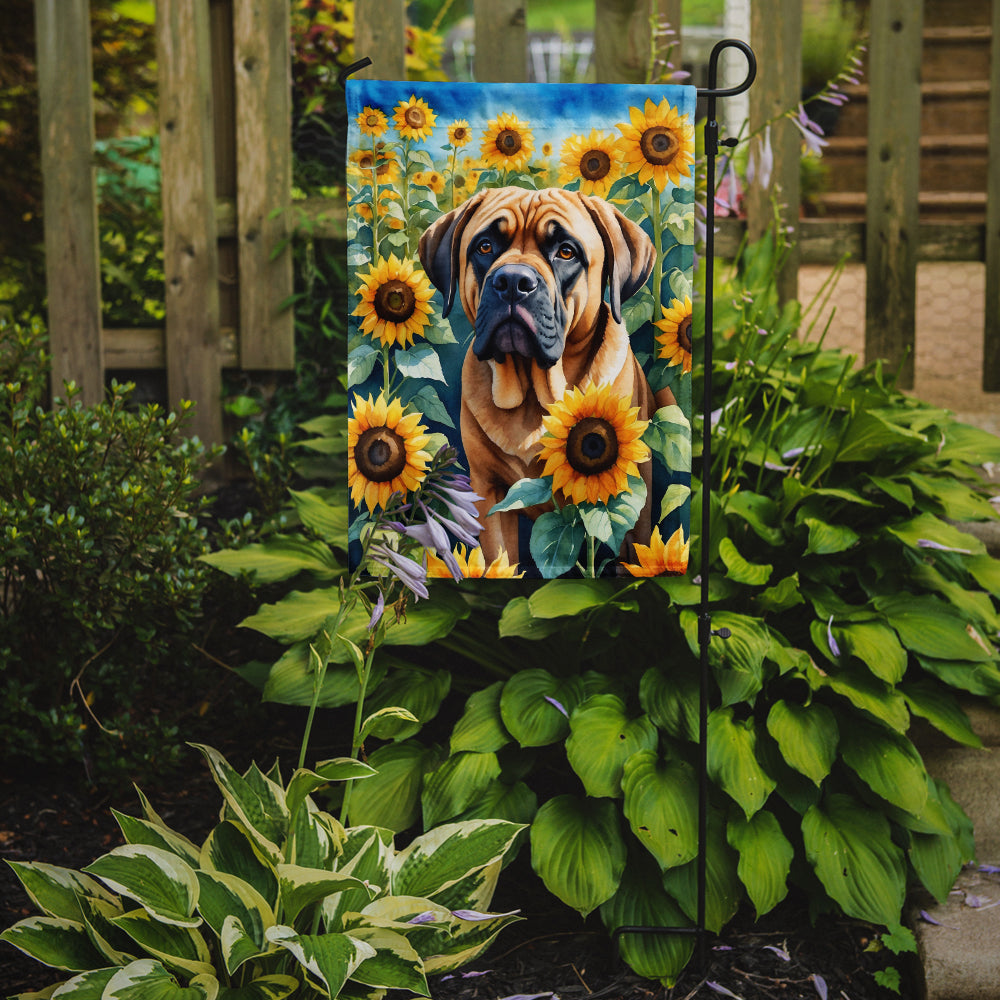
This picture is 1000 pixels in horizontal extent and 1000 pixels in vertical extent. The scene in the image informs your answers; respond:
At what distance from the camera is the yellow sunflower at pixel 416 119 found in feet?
5.98

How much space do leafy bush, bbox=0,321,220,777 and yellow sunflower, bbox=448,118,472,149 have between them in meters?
1.01

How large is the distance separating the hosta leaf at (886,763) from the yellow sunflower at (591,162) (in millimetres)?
1181

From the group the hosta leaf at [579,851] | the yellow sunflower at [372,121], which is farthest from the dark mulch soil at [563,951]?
the yellow sunflower at [372,121]

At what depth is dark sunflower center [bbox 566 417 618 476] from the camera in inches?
73.5

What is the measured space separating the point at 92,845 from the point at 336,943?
3.18 feet

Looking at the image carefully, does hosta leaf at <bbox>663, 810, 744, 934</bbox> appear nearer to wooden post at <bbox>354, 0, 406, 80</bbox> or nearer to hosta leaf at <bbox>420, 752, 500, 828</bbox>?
hosta leaf at <bbox>420, 752, 500, 828</bbox>

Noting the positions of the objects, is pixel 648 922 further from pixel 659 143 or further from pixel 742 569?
pixel 659 143

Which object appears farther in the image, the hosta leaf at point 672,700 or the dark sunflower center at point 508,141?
the hosta leaf at point 672,700

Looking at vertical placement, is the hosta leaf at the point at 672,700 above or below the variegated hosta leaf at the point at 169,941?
above

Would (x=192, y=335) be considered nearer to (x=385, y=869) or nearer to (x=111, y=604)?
(x=111, y=604)

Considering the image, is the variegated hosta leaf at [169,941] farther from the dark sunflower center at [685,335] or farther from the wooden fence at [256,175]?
the wooden fence at [256,175]

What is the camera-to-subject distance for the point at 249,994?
1500mm

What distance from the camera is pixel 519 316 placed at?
5.98ft

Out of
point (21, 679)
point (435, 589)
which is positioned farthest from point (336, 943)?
point (21, 679)
